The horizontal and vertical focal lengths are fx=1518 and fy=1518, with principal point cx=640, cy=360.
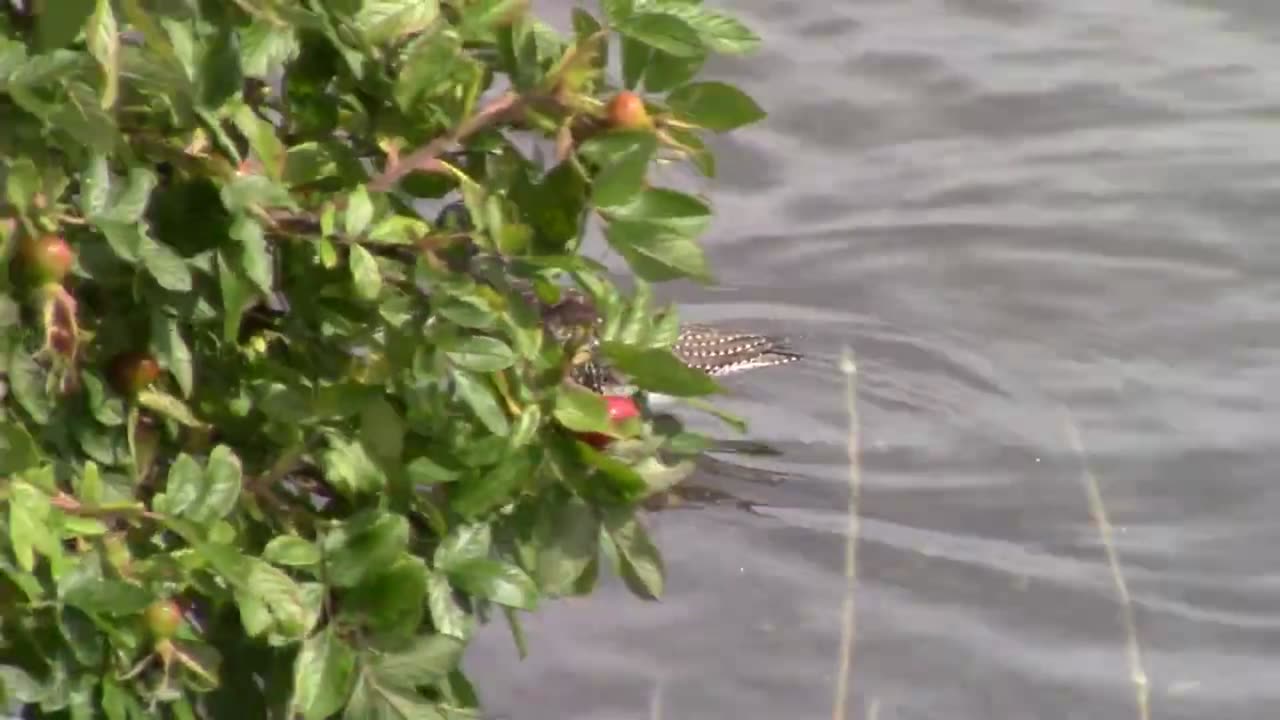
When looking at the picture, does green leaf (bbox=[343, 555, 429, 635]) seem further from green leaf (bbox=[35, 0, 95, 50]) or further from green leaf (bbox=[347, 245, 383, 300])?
green leaf (bbox=[35, 0, 95, 50])

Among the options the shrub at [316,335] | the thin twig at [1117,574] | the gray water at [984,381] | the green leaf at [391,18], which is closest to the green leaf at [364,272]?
the shrub at [316,335]

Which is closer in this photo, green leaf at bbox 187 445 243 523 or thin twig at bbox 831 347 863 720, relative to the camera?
green leaf at bbox 187 445 243 523

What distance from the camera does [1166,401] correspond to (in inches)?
63.4

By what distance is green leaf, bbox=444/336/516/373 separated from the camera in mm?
705

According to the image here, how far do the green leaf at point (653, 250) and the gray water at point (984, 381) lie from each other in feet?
2.11

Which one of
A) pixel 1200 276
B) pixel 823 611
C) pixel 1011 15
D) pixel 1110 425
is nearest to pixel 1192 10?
pixel 1011 15

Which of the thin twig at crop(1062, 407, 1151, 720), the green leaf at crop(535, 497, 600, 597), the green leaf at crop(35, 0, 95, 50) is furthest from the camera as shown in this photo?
the thin twig at crop(1062, 407, 1151, 720)

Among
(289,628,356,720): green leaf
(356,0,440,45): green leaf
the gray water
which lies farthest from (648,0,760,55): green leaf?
the gray water

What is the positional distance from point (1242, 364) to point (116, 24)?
1.37 meters

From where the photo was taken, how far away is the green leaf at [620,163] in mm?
676

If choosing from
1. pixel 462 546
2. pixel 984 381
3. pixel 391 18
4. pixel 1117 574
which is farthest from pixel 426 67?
pixel 984 381

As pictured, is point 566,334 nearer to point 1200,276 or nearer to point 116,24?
point 116,24

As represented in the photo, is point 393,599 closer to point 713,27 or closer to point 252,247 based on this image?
point 252,247

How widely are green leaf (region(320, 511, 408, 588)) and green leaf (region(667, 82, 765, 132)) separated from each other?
0.77 ft
